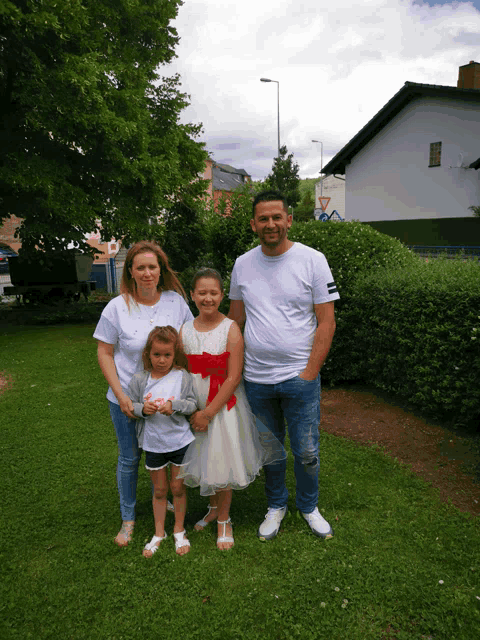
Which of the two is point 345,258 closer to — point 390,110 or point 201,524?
point 201,524

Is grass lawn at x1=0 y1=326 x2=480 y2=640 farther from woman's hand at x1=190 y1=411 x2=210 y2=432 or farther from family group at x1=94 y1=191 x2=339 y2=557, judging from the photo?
woman's hand at x1=190 y1=411 x2=210 y2=432

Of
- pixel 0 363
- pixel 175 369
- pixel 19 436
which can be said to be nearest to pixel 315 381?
pixel 175 369

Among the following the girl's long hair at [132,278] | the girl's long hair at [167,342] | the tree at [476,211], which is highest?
the tree at [476,211]

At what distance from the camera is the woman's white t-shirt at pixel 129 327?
299 centimetres

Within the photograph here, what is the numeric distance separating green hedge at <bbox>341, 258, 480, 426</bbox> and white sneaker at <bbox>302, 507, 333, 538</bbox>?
1.97 meters

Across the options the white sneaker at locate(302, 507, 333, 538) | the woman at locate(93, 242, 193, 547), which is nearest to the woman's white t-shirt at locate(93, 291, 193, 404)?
the woman at locate(93, 242, 193, 547)

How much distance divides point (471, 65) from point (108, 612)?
29815mm

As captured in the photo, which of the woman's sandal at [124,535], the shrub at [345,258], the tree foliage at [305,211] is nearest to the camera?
the woman's sandal at [124,535]

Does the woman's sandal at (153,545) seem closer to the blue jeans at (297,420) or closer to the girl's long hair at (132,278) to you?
the blue jeans at (297,420)

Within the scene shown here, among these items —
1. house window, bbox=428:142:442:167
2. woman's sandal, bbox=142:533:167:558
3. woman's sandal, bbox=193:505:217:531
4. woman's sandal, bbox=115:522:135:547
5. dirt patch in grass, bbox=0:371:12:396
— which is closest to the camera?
woman's sandal, bbox=142:533:167:558

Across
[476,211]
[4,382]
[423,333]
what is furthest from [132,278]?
[476,211]

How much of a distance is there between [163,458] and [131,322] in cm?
94

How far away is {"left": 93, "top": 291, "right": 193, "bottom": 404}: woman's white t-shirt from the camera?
2986 mm

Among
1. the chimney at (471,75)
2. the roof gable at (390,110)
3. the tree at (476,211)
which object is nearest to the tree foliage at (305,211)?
the roof gable at (390,110)
